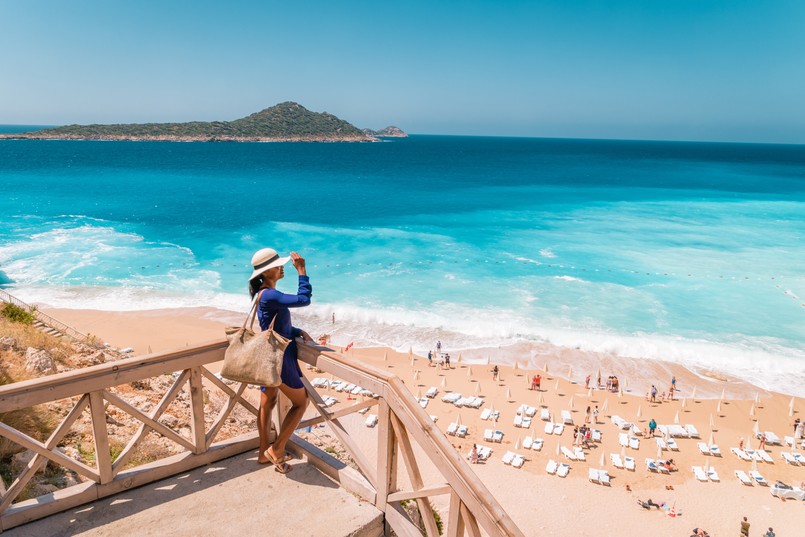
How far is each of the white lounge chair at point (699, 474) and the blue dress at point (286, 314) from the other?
53.0 feet

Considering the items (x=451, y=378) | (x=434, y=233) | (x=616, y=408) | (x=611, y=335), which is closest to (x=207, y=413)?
(x=451, y=378)

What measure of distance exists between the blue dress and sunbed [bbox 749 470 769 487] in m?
17.0

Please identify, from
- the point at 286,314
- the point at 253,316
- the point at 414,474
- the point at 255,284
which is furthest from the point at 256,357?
the point at 414,474

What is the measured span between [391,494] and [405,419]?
919mm

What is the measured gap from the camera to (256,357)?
13.8 feet

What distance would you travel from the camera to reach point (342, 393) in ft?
66.0

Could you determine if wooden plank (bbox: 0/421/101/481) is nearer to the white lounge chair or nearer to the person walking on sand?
the person walking on sand

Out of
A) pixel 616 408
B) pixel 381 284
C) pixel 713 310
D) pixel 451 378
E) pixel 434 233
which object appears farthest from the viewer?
pixel 434 233

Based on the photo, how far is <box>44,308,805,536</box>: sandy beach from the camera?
46.9 feet

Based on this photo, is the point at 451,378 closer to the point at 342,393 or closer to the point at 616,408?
the point at 342,393

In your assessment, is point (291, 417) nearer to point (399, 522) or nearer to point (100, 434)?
point (399, 522)

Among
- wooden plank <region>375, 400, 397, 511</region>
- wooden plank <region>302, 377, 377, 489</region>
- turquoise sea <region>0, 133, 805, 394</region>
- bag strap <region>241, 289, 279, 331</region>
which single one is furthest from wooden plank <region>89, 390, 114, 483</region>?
turquoise sea <region>0, 133, 805, 394</region>

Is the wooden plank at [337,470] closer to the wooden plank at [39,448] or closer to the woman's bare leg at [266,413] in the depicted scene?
the woman's bare leg at [266,413]

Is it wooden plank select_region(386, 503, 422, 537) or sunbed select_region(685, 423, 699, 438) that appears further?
sunbed select_region(685, 423, 699, 438)
